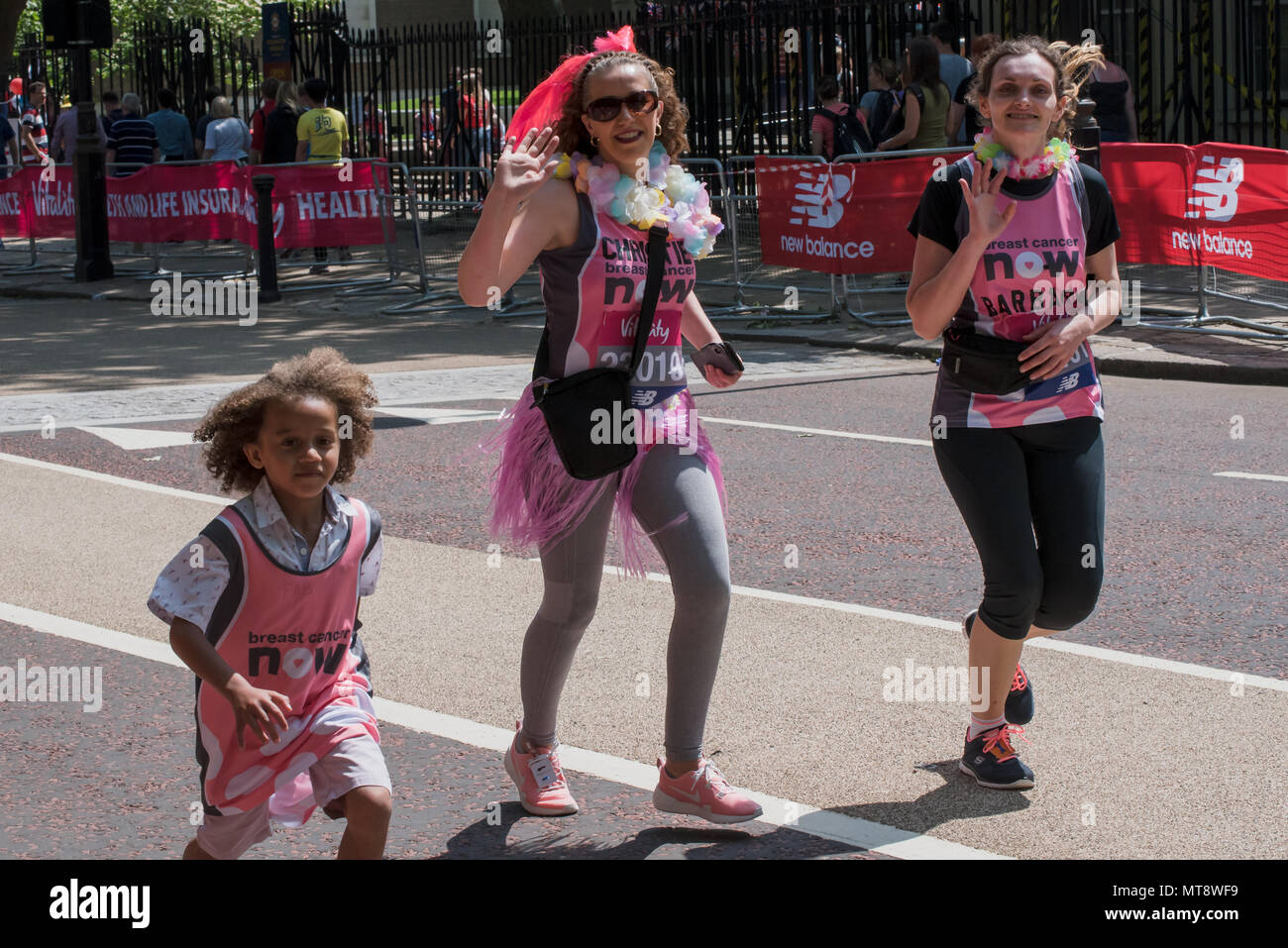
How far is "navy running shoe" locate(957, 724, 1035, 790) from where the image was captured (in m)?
4.52

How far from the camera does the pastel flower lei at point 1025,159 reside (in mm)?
4582

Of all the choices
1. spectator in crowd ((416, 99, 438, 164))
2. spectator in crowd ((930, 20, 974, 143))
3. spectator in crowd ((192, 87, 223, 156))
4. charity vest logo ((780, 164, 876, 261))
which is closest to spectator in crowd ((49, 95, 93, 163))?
spectator in crowd ((192, 87, 223, 156))

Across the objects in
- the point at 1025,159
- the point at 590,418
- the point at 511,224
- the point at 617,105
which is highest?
the point at 617,105

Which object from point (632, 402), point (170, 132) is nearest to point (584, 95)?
point (632, 402)

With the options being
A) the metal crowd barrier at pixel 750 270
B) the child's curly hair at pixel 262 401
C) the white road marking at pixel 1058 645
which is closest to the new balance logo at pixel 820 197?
the metal crowd barrier at pixel 750 270

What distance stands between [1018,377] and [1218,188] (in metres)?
9.23

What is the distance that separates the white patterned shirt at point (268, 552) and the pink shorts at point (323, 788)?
35cm

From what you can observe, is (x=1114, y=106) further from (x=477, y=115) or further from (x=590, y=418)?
(x=590, y=418)

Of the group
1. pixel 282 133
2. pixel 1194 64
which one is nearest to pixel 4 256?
pixel 282 133

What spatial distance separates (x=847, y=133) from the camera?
55.2 ft

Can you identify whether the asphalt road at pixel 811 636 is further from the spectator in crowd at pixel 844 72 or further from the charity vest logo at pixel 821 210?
the spectator in crowd at pixel 844 72

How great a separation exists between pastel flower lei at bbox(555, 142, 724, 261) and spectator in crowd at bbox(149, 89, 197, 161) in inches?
852

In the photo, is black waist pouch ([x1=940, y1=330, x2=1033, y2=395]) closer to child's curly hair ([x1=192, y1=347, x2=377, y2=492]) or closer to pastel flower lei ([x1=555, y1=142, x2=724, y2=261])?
pastel flower lei ([x1=555, y1=142, x2=724, y2=261])
